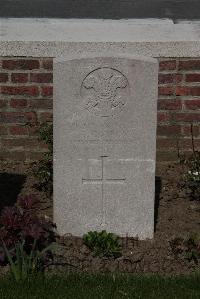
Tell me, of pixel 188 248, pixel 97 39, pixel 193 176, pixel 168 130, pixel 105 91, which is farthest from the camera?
pixel 168 130

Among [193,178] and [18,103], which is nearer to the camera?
[193,178]

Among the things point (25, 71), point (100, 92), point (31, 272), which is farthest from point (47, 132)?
point (31, 272)

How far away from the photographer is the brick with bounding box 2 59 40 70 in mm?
7227

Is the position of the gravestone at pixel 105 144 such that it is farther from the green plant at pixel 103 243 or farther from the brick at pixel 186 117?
the brick at pixel 186 117

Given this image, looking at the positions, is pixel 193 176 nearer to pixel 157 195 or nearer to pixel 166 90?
pixel 157 195

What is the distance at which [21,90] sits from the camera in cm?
732

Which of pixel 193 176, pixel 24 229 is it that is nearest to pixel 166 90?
pixel 193 176

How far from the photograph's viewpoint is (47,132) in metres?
6.79

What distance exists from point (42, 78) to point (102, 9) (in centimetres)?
466

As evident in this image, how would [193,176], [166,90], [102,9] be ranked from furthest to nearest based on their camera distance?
[102,9] < [166,90] < [193,176]

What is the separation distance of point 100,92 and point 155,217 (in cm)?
117

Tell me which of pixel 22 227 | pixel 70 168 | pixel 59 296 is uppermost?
pixel 70 168

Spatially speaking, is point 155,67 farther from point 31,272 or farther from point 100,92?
point 31,272

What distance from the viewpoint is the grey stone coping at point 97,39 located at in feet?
23.2
